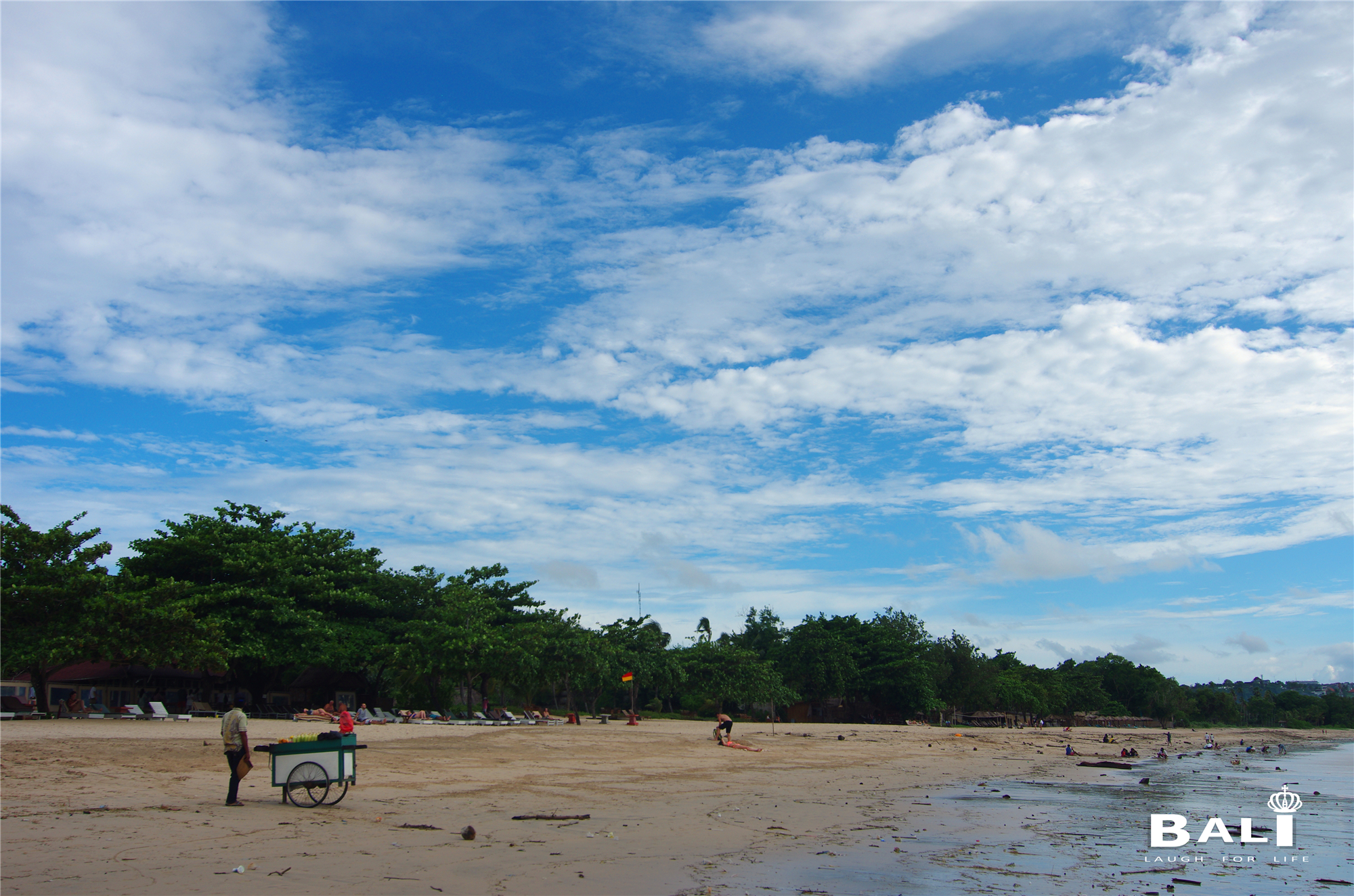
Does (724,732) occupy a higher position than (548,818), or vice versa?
(548,818)

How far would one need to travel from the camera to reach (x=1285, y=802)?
802 inches

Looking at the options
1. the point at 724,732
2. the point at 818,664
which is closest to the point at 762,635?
the point at 818,664

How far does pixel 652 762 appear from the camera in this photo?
2403 centimetres

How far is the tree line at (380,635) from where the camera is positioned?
85.5 ft

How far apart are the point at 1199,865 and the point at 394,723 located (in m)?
28.7

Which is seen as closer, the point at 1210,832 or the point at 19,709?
the point at 1210,832

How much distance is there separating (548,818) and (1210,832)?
1165 cm

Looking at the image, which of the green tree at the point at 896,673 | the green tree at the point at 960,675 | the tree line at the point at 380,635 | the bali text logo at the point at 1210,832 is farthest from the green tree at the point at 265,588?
the green tree at the point at 960,675

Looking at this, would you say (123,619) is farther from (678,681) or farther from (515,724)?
(678,681)

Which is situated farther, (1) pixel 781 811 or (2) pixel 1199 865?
(1) pixel 781 811

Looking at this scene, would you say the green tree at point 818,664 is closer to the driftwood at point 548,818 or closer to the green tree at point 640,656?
the green tree at point 640,656

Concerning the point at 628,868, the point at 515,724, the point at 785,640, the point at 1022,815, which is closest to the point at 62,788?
the point at 628,868

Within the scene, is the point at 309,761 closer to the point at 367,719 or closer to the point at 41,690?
the point at 367,719

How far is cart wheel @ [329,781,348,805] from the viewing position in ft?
39.7
